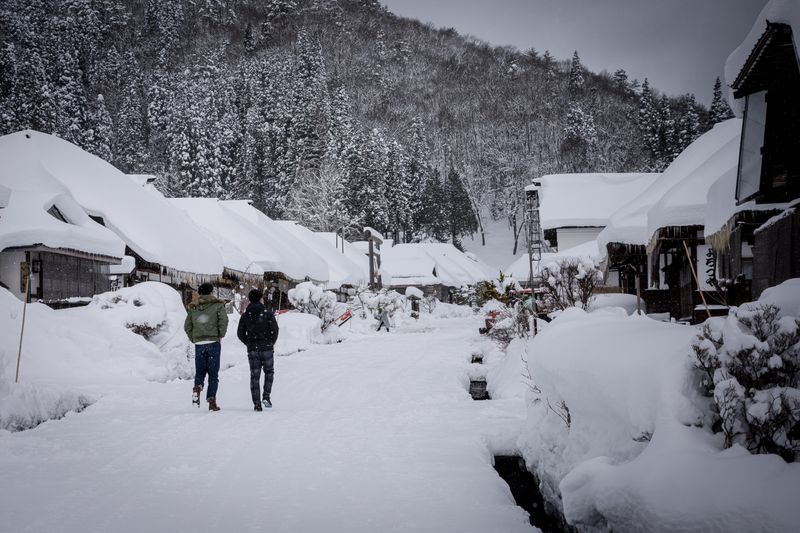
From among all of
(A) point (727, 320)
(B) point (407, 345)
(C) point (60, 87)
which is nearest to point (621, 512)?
(A) point (727, 320)

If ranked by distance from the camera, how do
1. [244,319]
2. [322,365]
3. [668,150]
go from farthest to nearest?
1. [668,150]
2. [322,365]
3. [244,319]

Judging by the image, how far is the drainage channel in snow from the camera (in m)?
5.52

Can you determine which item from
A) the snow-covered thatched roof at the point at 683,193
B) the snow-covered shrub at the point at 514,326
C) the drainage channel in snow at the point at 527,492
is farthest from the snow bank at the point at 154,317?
the snow-covered thatched roof at the point at 683,193

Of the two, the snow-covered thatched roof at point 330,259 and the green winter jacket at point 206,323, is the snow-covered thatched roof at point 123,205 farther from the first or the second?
the snow-covered thatched roof at point 330,259

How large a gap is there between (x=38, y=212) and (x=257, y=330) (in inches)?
424

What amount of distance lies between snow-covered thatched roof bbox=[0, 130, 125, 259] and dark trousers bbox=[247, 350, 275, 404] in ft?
26.4

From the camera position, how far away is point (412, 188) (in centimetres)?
7988

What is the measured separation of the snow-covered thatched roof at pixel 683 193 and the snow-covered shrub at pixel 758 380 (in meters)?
6.92

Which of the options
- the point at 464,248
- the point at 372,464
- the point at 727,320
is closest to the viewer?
the point at 727,320

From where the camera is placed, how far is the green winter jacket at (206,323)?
29.1 feet

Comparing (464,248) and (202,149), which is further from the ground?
(202,149)

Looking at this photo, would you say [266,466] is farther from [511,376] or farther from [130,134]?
[130,134]

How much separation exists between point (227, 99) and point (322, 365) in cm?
6727

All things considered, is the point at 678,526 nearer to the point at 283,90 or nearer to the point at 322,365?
the point at 322,365
